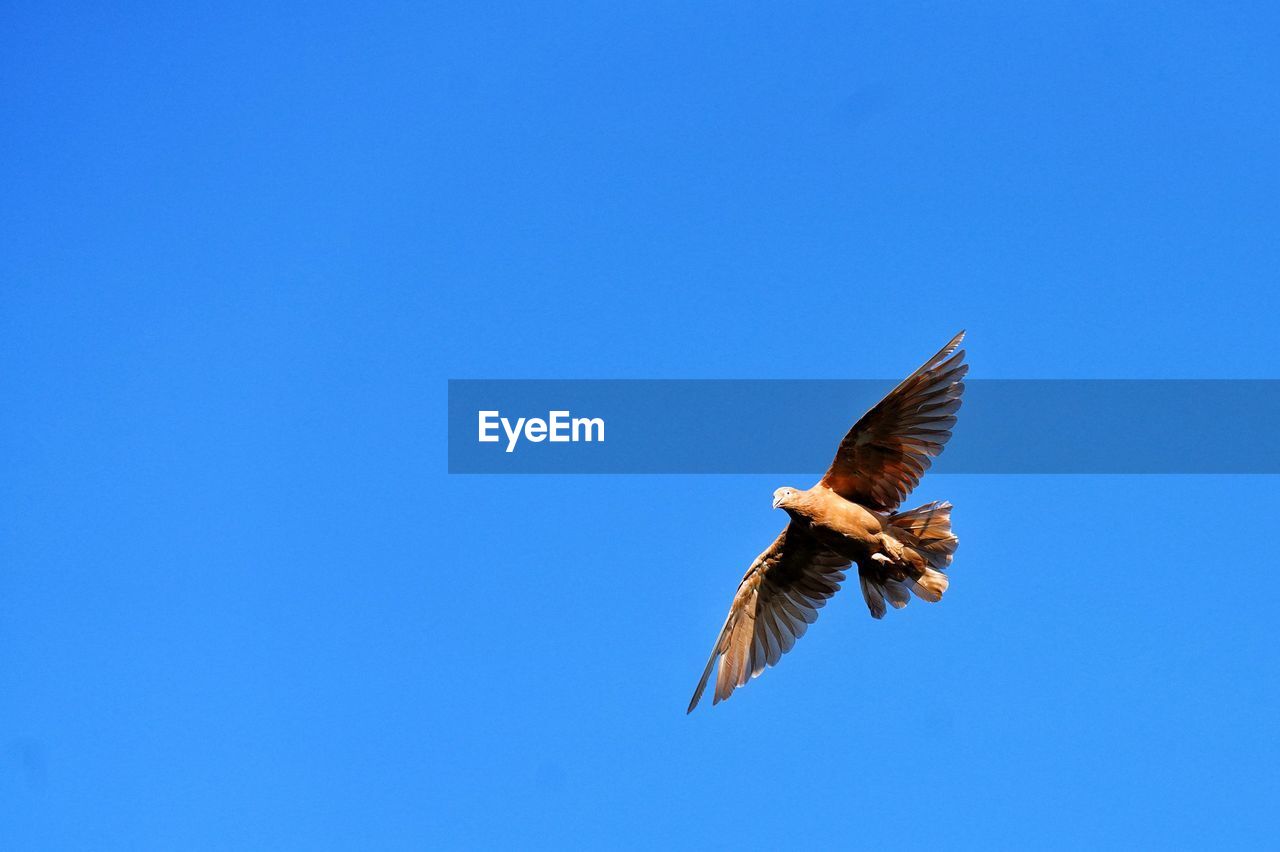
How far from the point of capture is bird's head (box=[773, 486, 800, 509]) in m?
16.2

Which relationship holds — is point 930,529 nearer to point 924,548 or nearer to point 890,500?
point 924,548

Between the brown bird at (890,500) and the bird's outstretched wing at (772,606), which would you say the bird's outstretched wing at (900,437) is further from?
the bird's outstretched wing at (772,606)

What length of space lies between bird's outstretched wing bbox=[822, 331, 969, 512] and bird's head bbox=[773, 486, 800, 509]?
0.50m

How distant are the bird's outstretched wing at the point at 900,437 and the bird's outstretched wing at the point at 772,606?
135 cm

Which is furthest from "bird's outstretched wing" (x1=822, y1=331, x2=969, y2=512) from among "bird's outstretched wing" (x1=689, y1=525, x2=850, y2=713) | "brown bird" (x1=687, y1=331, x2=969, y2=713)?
"bird's outstretched wing" (x1=689, y1=525, x2=850, y2=713)

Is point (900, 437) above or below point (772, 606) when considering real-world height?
above

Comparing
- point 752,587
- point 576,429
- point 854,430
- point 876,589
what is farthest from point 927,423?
point 576,429

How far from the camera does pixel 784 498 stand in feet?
53.4

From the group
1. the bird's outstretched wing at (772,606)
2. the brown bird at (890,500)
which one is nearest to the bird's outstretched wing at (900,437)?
the brown bird at (890,500)

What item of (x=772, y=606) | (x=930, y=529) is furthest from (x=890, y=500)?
(x=772, y=606)

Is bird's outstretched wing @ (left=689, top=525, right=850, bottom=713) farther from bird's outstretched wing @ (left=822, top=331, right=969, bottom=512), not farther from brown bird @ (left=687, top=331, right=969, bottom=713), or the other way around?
bird's outstretched wing @ (left=822, top=331, right=969, bottom=512)

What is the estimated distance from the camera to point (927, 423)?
16.2 metres

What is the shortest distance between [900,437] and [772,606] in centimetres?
308

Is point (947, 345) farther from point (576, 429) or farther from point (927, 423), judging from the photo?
point (576, 429)
